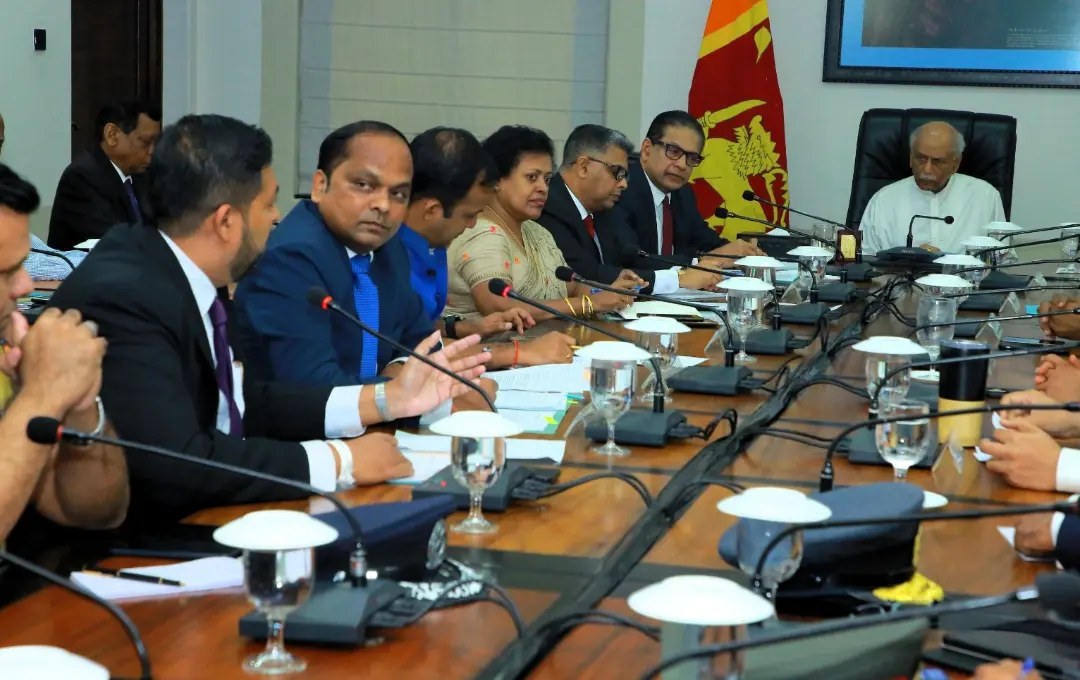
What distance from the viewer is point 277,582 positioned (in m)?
1.27

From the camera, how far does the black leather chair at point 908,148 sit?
612 cm

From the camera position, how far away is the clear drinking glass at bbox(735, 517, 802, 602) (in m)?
1.43

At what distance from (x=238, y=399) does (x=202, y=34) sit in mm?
5498

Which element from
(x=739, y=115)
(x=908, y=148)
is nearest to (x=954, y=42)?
(x=908, y=148)

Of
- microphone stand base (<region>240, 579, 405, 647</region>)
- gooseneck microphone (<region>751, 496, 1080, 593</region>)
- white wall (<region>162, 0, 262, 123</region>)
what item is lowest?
microphone stand base (<region>240, 579, 405, 647</region>)

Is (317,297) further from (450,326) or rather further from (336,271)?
(450,326)

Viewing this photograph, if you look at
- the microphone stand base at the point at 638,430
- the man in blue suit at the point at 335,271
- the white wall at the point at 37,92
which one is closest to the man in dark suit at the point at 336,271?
the man in blue suit at the point at 335,271

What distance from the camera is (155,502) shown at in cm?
185

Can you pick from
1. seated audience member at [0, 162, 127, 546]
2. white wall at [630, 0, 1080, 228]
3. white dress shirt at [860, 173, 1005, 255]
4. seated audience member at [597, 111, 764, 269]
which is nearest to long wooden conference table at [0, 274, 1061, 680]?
seated audience member at [0, 162, 127, 546]

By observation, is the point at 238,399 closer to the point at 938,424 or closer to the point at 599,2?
the point at 938,424

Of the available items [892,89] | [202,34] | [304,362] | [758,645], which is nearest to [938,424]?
[304,362]

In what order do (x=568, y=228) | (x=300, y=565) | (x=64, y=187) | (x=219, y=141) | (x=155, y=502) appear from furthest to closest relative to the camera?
(x=64, y=187) → (x=568, y=228) → (x=219, y=141) → (x=155, y=502) → (x=300, y=565)

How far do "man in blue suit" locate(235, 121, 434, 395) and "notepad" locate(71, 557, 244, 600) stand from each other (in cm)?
89

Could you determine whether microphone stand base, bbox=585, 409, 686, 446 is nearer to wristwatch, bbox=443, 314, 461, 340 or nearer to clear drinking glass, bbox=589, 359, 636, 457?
clear drinking glass, bbox=589, 359, 636, 457
